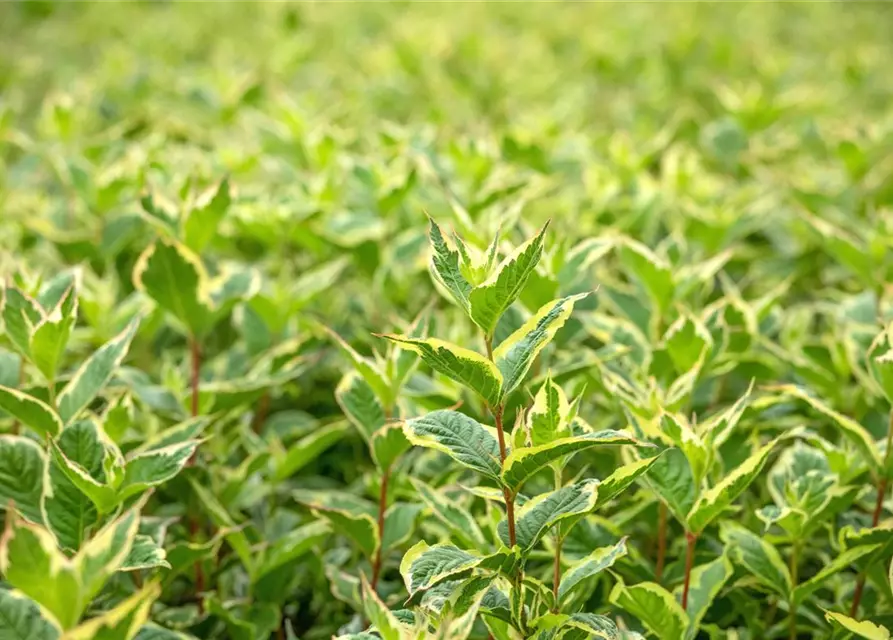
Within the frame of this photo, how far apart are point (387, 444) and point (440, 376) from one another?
350mm

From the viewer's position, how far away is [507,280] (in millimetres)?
1450

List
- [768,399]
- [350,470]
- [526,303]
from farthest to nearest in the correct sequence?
1. [350,470]
2. [526,303]
3. [768,399]

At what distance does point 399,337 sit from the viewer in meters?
1.40

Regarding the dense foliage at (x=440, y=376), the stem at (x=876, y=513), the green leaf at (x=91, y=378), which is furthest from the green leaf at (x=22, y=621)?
the stem at (x=876, y=513)

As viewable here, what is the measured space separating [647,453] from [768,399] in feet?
1.31

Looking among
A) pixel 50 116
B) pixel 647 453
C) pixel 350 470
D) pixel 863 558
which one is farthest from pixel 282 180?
pixel 863 558

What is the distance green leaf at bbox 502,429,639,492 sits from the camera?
4.55 feet

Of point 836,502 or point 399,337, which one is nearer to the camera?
point 399,337

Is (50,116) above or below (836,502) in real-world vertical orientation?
below

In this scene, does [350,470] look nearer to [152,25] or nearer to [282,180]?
[282,180]

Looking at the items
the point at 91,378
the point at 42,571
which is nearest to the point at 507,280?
the point at 42,571

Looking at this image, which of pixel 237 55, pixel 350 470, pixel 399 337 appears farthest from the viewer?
pixel 237 55

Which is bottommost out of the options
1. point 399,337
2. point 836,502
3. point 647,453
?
point 836,502

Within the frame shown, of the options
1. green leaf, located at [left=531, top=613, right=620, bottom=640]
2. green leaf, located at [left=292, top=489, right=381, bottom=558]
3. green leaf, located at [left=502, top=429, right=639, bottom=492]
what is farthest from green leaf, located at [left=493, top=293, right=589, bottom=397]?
green leaf, located at [left=292, top=489, right=381, bottom=558]
